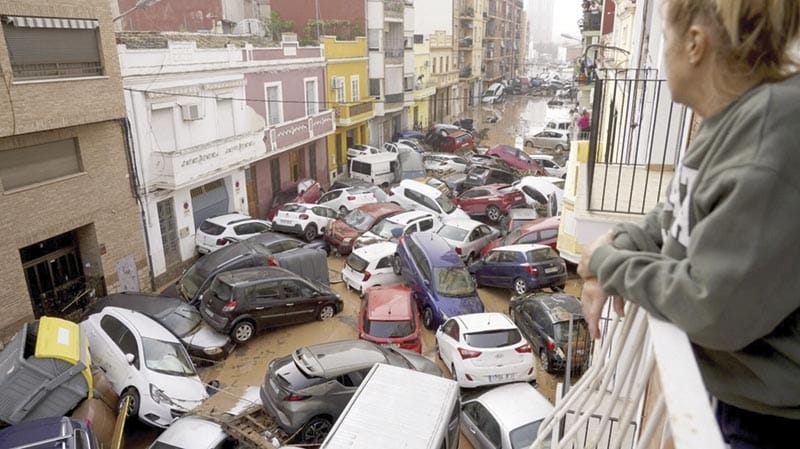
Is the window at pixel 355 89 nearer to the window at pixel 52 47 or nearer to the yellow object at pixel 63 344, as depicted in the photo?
the window at pixel 52 47

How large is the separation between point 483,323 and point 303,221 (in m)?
9.22

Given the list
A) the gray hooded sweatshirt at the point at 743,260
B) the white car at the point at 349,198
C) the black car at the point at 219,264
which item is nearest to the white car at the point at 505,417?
the gray hooded sweatshirt at the point at 743,260

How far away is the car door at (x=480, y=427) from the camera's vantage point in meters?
7.99

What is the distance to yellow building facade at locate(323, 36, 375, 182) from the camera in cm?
A: 2709

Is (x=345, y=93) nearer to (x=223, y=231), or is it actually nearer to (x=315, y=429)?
(x=223, y=231)

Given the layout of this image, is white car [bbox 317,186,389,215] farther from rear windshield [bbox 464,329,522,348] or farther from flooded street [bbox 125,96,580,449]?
rear windshield [bbox 464,329,522,348]

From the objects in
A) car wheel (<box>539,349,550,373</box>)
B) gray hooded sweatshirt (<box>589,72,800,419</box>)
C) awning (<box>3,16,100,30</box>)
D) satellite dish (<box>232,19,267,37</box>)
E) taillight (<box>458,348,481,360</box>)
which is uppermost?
satellite dish (<box>232,19,267,37</box>)

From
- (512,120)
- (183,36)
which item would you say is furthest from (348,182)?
(512,120)

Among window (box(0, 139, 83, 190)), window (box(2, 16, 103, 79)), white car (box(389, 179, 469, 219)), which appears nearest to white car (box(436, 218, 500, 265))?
white car (box(389, 179, 469, 219))

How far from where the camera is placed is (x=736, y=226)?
3.68ft

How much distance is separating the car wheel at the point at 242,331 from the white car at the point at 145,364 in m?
1.62

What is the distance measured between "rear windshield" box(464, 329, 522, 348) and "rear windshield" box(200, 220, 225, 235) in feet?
31.7

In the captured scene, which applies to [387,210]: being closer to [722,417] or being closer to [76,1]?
[76,1]

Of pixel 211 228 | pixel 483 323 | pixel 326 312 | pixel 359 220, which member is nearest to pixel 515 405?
pixel 483 323
